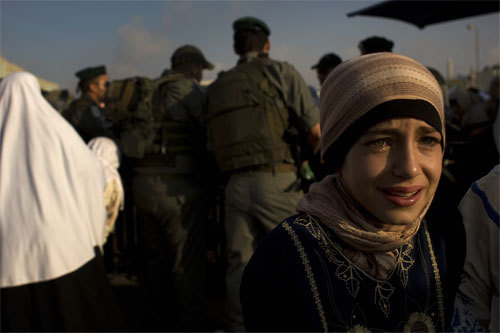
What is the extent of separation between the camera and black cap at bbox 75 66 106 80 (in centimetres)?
498

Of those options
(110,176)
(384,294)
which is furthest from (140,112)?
(384,294)

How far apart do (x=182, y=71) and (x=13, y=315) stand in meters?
2.60

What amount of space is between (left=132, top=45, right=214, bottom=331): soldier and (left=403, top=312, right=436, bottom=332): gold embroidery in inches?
105

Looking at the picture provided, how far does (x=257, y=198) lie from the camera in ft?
10.0

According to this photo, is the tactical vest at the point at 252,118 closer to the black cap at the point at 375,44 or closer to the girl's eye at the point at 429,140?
the black cap at the point at 375,44

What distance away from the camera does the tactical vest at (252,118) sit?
121 inches

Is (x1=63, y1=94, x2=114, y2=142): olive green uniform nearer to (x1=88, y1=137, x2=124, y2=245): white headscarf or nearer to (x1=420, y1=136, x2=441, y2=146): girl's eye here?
(x1=88, y1=137, x2=124, y2=245): white headscarf

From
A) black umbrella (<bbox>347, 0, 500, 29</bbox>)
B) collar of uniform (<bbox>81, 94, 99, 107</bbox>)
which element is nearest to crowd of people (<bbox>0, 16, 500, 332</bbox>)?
collar of uniform (<bbox>81, 94, 99, 107</bbox>)

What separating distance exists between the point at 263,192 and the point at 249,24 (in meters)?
1.42

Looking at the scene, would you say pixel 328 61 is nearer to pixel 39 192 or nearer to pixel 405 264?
pixel 39 192

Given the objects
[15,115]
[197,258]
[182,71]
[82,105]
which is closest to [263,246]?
[15,115]

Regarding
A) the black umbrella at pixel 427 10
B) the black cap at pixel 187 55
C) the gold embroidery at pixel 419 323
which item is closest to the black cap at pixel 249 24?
the black cap at pixel 187 55

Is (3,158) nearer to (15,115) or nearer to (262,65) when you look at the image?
(15,115)

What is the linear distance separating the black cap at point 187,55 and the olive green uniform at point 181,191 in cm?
44
